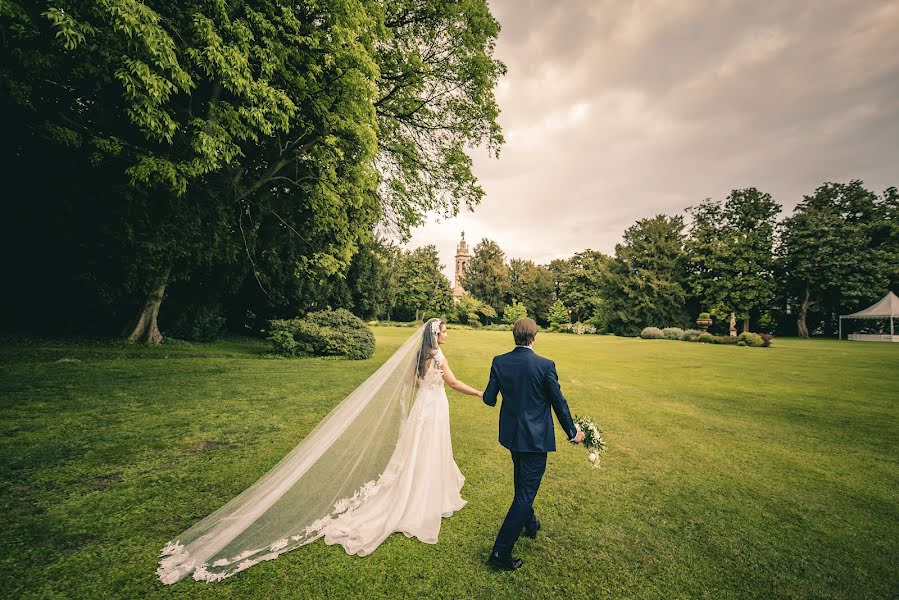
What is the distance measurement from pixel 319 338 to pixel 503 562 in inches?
535

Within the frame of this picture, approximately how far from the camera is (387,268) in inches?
1097

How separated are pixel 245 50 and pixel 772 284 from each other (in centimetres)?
5159

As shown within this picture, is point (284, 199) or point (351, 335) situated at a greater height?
point (284, 199)

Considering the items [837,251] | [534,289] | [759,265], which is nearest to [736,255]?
[759,265]

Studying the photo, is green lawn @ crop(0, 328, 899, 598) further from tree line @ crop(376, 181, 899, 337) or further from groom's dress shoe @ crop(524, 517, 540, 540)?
tree line @ crop(376, 181, 899, 337)

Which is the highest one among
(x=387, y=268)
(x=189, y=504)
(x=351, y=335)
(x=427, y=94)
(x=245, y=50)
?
(x=427, y=94)

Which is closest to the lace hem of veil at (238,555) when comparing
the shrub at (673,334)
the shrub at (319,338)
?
the shrub at (319,338)

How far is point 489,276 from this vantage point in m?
70.8

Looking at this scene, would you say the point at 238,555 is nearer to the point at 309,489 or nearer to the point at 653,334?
the point at 309,489

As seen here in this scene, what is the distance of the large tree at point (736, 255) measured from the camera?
40469 millimetres

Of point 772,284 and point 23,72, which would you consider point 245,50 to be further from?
point 772,284

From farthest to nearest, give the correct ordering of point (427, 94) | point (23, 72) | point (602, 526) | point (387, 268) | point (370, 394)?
point (387, 268) < point (427, 94) < point (23, 72) < point (370, 394) < point (602, 526)

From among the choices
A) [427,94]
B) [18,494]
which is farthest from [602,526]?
[427,94]

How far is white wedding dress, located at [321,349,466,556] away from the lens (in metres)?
3.65
